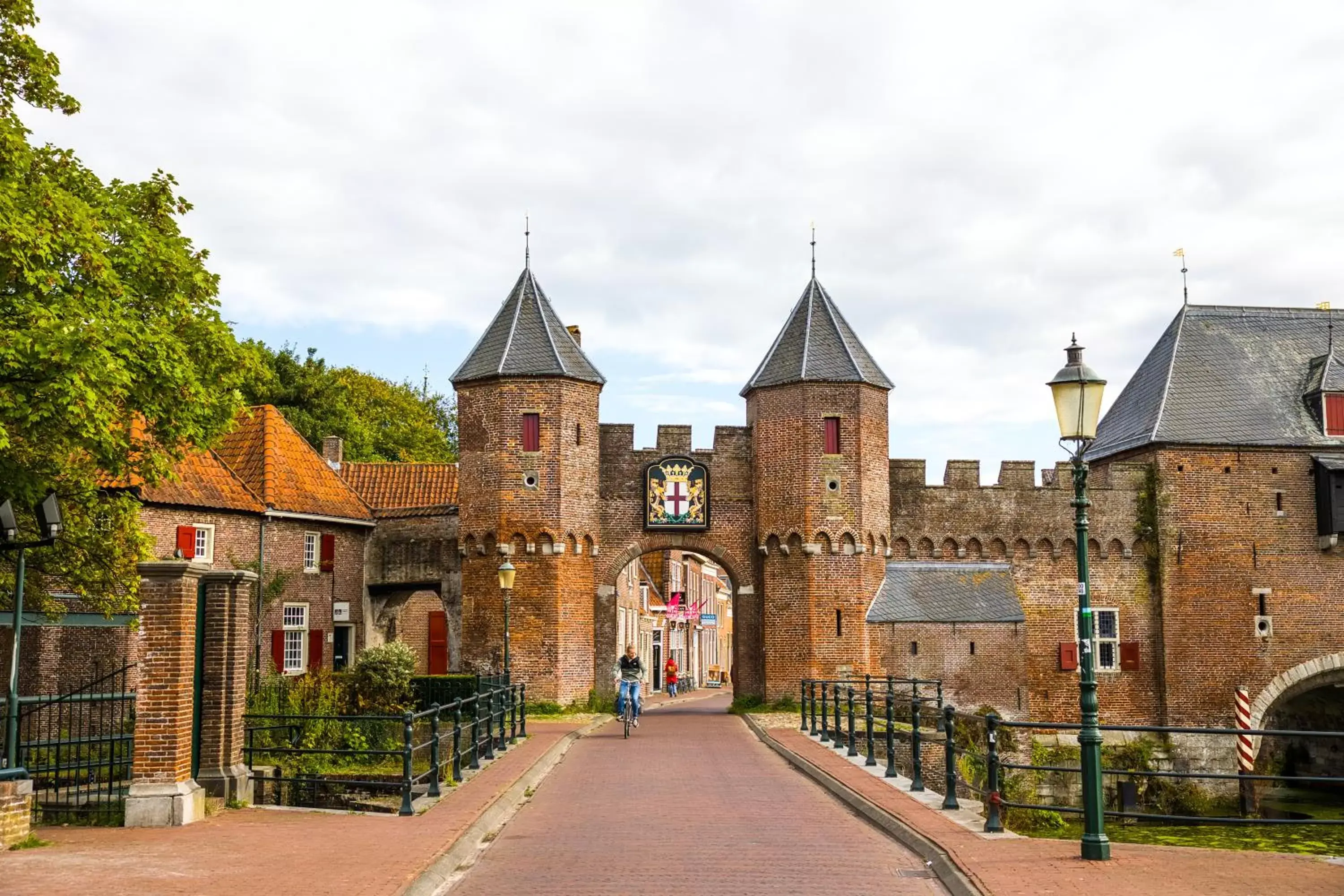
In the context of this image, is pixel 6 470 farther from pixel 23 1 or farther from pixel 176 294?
pixel 23 1

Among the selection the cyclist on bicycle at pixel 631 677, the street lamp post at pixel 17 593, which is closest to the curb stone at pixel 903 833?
the cyclist on bicycle at pixel 631 677

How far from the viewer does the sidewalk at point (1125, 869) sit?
27.8 feet

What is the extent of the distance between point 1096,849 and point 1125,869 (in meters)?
0.39

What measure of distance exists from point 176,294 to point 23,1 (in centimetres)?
392

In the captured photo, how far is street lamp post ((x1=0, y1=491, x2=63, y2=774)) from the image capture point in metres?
10.9

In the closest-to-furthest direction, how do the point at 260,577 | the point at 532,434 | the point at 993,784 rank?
the point at 993,784
the point at 260,577
the point at 532,434

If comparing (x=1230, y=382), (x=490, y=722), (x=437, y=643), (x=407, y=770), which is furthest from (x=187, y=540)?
(x=1230, y=382)

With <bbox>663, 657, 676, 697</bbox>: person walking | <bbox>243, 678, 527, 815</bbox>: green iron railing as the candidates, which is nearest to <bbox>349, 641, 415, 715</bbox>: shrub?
<bbox>243, 678, 527, 815</bbox>: green iron railing

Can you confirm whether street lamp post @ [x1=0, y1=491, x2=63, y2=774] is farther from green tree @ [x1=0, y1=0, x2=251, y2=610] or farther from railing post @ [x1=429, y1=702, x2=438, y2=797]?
railing post @ [x1=429, y1=702, x2=438, y2=797]

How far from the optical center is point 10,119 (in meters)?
14.6

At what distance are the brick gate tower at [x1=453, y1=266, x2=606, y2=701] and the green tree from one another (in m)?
12.3

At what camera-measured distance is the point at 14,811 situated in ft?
33.8

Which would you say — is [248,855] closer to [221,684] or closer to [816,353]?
[221,684]

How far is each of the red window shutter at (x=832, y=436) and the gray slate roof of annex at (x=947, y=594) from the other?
3.52 metres
